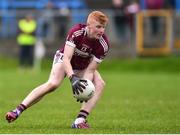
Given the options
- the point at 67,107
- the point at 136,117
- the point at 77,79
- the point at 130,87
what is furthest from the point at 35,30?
the point at 77,79

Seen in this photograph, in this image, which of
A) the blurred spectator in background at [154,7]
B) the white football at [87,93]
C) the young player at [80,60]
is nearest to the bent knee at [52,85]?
the young player at [80,60]

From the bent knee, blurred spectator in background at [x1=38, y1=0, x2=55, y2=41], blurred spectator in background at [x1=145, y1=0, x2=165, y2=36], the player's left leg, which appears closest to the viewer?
the bent knee

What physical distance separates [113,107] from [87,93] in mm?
5306

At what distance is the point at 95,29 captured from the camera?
1309cm

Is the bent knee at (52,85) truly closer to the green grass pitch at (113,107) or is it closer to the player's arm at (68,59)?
the player's arm at (68,59)

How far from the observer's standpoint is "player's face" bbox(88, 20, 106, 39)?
13.0 m

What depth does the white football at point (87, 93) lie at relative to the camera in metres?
13.0

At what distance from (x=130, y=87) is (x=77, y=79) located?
13.0m

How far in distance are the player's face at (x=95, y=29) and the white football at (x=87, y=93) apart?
731mm

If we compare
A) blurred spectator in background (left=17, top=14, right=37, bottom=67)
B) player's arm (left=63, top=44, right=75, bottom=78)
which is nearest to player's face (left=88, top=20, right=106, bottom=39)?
player's arm (left=63, top=44, right=75, bottom=78)

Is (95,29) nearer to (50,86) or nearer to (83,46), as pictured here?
(83,46)

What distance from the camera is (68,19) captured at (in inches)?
1462

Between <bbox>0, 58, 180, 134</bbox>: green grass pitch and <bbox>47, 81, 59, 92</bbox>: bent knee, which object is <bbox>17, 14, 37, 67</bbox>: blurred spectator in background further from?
<bbox>47, 81, 59, 92</bbox>: bent knee

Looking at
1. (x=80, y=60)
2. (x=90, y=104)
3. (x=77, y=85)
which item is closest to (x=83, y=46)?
(x=80, y=60)
